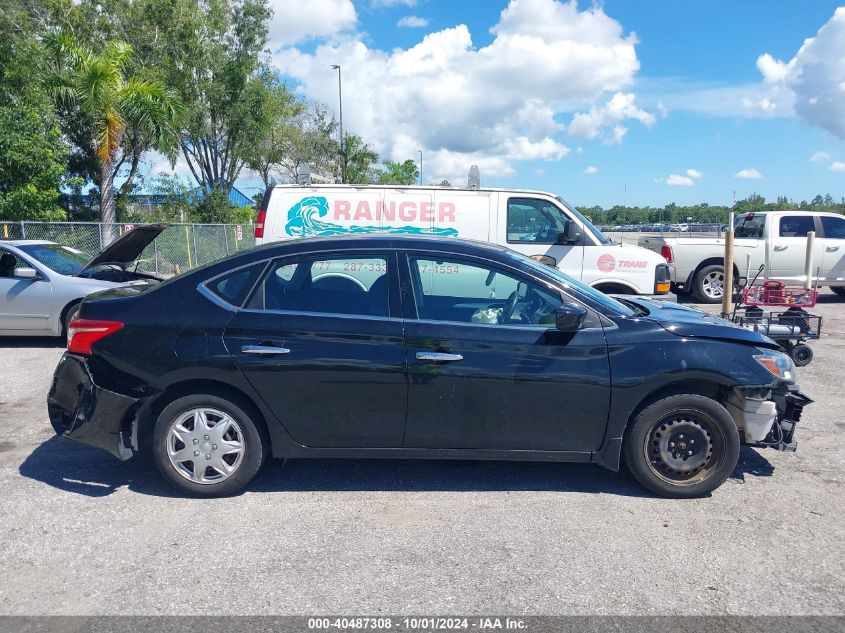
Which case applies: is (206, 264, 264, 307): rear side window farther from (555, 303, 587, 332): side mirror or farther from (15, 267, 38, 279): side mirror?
(15, 267, 38, 279): side mirror

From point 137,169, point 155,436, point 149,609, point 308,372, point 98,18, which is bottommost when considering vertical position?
point 149,609

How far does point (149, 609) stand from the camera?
331 centimetres

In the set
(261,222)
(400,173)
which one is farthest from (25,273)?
(400,173)

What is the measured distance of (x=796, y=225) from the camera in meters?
15.1

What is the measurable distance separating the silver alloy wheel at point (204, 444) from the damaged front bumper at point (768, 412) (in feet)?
10.8

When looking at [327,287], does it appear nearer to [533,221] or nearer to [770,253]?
[533,221]

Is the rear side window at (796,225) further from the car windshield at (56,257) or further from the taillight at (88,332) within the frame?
the taillight at (88,332)

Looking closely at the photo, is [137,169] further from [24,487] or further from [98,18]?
[24,487]

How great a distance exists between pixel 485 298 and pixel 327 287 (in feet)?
3.60

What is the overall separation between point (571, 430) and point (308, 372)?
5.70 feet

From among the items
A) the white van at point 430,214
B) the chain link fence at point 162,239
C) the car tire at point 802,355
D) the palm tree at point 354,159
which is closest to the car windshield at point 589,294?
the car tire at point 802,355

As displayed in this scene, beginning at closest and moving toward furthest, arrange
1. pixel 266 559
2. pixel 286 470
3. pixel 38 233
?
pixel 266 559 → pixel 286 470 → pixel 38 233

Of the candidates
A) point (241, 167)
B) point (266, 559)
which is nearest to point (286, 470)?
point (266, 559)

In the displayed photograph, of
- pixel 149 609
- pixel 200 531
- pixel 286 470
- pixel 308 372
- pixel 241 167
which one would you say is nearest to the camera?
pixel 149 609
